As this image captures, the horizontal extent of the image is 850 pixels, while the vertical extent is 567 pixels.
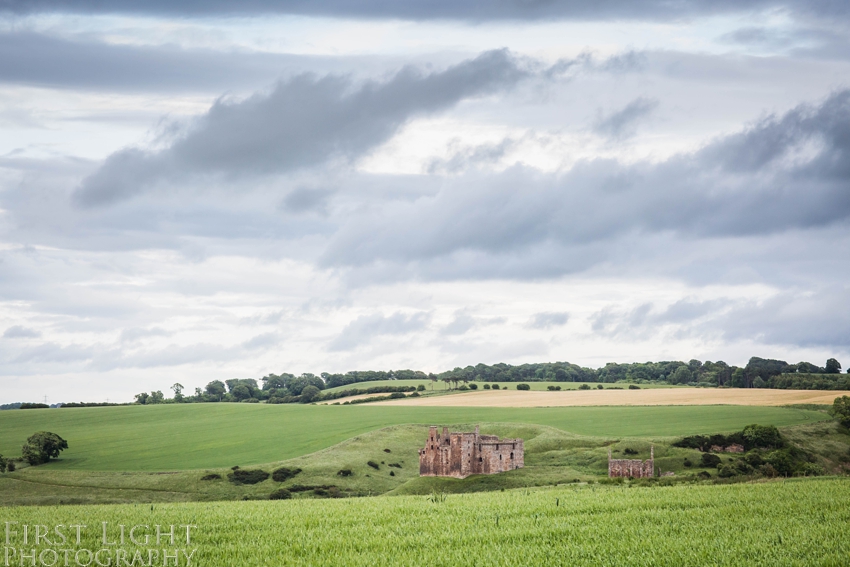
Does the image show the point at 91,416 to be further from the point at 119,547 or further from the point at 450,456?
the point at 119,547

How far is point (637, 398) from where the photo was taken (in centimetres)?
13938

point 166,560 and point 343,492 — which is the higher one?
point 166,560

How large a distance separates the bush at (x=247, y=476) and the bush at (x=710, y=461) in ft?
168

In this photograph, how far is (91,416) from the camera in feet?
471

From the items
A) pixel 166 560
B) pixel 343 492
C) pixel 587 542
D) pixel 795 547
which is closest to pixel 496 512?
pixel 587 542

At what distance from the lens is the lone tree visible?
99.8m

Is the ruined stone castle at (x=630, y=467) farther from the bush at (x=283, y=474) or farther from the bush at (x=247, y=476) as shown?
the bush at (x=247, y=476)

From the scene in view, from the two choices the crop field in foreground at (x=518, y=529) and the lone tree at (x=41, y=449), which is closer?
the crop field in foreground at (x=518, y=529)

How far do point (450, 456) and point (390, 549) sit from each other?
5821cm

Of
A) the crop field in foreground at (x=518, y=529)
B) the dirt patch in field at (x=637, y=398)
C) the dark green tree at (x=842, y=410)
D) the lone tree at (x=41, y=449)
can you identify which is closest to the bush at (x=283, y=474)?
the lone tree at (x=41, y=449)

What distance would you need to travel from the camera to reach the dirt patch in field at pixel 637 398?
120875 millimetres

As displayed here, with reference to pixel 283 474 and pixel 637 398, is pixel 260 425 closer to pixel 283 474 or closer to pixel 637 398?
pixel 283 474

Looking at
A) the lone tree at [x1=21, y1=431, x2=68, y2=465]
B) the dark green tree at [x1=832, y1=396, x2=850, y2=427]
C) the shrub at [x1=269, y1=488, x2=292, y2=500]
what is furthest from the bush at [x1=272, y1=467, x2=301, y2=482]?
the dark green tree at [x1=832, y1=396, x2=850, y2=427]

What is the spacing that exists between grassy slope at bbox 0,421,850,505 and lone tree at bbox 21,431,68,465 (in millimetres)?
3701
